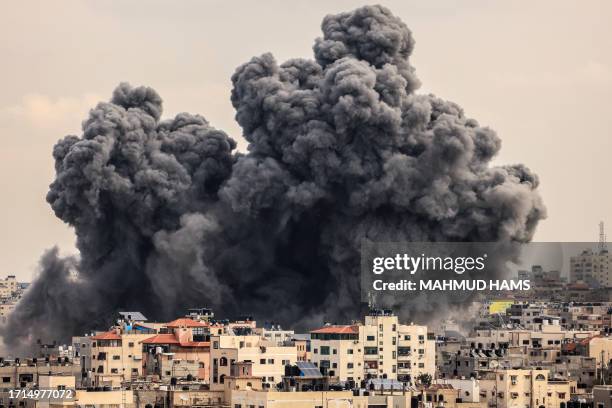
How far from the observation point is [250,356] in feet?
248

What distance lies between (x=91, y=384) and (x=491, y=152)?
121 ft

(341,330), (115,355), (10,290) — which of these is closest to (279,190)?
(115,355)

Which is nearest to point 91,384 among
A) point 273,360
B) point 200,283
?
point 273,360

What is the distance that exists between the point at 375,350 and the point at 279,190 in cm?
2688

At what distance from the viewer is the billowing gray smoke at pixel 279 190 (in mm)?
106125

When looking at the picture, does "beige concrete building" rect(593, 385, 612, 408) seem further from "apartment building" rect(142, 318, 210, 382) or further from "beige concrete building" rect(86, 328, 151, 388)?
"beige concrete building" rect(86, 328, 151, 388)

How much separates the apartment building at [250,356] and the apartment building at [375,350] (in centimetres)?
214

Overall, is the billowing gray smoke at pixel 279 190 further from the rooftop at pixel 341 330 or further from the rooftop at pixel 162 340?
the rooftop at pixel 341 330

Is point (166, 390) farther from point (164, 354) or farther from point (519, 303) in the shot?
point (519, 303)

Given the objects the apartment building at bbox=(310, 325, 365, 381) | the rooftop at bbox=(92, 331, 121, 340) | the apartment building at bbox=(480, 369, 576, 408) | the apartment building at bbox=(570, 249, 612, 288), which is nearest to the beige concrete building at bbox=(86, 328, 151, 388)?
the rooftop at bbox=(92, 331, 121, 340)

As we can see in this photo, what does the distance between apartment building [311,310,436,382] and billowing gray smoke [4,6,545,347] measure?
1959cm

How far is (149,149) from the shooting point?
366 feet

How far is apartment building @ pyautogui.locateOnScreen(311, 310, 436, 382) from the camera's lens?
80.6m

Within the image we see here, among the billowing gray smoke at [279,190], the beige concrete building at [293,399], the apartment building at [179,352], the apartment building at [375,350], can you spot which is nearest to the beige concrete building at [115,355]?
the apartment building at [179,352]
